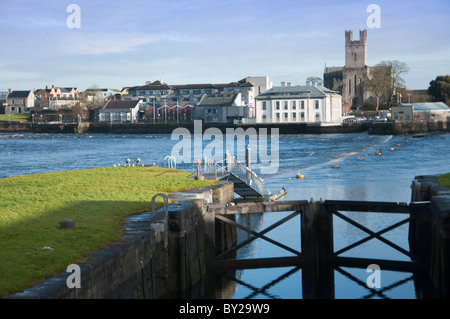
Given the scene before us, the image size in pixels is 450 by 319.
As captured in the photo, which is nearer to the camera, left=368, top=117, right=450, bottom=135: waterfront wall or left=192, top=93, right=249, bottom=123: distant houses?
left=368, top=117, right=450, bottom=135: waterfront wall

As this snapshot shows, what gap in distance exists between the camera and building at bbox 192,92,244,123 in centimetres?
17612

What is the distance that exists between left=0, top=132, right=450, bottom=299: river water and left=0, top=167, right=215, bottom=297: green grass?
5.11 meters

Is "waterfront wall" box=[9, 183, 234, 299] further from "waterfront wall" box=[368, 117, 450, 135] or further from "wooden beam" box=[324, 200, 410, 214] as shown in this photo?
"waterfront wall" box=[368, 117, 450, 135]

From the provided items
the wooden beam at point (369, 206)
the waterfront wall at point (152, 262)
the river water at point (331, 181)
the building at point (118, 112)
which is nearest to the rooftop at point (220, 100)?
the building at point (118, 112)

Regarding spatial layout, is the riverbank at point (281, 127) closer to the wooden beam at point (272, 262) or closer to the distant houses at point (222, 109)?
the distant houses at point (222, 109)

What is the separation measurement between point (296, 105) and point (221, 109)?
101 feet

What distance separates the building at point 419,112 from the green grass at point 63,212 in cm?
11211

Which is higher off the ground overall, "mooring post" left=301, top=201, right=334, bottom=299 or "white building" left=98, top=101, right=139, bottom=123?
"white building" left=98, top=101, right=139, bottom=123

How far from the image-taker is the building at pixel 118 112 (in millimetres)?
196875

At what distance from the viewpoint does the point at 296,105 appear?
500ft

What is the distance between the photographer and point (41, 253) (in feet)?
52.9

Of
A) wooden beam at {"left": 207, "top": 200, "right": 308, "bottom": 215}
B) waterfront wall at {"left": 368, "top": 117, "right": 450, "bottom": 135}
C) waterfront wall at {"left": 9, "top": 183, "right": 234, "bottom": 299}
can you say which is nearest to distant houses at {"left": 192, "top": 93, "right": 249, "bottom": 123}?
waterfront wall at {"left": 368, "top": 117, "right": 450, "bottom": 135}

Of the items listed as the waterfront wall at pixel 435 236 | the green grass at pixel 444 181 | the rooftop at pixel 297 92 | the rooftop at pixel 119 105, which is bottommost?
the waterfront wall at pixel 435 236
